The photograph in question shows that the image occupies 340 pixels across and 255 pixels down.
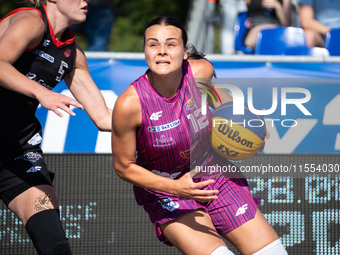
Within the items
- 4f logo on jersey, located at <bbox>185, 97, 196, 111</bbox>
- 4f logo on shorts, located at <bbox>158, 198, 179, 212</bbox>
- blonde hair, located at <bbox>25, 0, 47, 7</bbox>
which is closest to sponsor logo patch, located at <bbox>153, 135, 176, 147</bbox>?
4f logo on jersey, located at <bbox>185, 97, 196, 111</bbox>

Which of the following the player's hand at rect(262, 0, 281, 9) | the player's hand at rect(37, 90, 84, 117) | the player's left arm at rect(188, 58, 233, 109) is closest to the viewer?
the player's hand at rect(37, 90, 84, 117)

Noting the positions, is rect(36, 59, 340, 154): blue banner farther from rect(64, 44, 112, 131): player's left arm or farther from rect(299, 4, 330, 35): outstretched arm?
rect(299, 4, 330, 35): outstretched arm

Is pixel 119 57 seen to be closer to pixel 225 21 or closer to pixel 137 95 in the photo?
pixel 137 95

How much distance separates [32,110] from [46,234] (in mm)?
790

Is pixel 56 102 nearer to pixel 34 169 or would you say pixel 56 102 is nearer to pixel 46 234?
pixel 34 169

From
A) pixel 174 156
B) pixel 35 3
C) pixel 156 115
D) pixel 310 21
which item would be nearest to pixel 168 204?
pixel 174 156

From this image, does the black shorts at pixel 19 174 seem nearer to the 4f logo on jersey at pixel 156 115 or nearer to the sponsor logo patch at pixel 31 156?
the sponsor logo patch at pixel 31 156

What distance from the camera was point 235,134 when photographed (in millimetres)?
2537

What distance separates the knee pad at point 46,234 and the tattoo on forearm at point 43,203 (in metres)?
0.02

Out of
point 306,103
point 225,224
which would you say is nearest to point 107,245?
point 225,224

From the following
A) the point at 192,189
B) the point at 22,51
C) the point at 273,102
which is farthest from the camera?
the point at 273,102

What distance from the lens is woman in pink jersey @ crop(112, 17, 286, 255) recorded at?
2.32m

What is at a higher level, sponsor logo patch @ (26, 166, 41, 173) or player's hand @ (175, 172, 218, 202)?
player's hand @ (175, 172, 218, 202)

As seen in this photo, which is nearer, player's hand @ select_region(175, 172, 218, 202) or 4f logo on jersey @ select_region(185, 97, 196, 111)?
player's hand @ select_region(175, 172, 218, 202)
